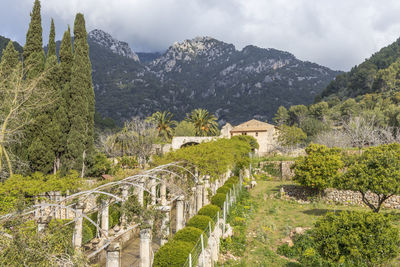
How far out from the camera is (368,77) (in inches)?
3356

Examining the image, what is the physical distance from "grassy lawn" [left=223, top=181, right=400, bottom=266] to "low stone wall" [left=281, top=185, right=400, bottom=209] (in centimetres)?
122

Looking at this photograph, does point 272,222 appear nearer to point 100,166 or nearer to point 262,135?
point 100,166

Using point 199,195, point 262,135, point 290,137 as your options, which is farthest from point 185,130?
point 199,195

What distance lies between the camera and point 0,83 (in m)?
16.3

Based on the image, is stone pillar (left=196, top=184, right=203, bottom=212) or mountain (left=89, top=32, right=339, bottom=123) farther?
mountain (left=89, top=32, right=339, bottom=123)

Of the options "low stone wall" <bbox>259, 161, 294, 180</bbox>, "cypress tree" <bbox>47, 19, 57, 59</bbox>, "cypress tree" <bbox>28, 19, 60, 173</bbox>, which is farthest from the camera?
"low stone wall" <bbox>259, 161, 294, 180</bbox>

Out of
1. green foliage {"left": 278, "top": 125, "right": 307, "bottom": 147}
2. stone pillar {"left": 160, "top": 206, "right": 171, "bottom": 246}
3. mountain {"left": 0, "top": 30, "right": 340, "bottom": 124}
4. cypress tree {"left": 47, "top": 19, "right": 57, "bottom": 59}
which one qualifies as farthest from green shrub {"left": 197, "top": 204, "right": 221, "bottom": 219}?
mountain {"left": 0, "top": 30, "right": 340, "bottom": 124}

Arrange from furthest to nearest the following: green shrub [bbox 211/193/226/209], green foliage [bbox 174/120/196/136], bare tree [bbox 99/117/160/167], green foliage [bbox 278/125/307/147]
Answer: green foliage [bbox 174/120/196/136] → green foliage [bbox 278/125/307/147] → bare tree [bbox 99/117/160/167] → green shrub [bbox 211/193/226/209]

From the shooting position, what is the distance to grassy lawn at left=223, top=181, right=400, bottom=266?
12609 mm

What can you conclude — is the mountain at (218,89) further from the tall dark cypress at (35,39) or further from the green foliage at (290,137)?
the tall dark cypress at (35,39)

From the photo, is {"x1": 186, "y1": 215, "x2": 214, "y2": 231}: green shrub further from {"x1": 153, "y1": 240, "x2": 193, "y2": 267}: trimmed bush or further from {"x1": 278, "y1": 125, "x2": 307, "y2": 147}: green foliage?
{"x1": 278, "y1": 125, "x2": 307, "y2": 147}: green foliage

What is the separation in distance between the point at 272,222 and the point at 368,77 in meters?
88.1

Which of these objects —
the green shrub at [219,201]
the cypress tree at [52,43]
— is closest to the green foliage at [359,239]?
the green shrub at [219,201]

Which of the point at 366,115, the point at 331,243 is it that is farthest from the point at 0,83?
the point at 366,115
